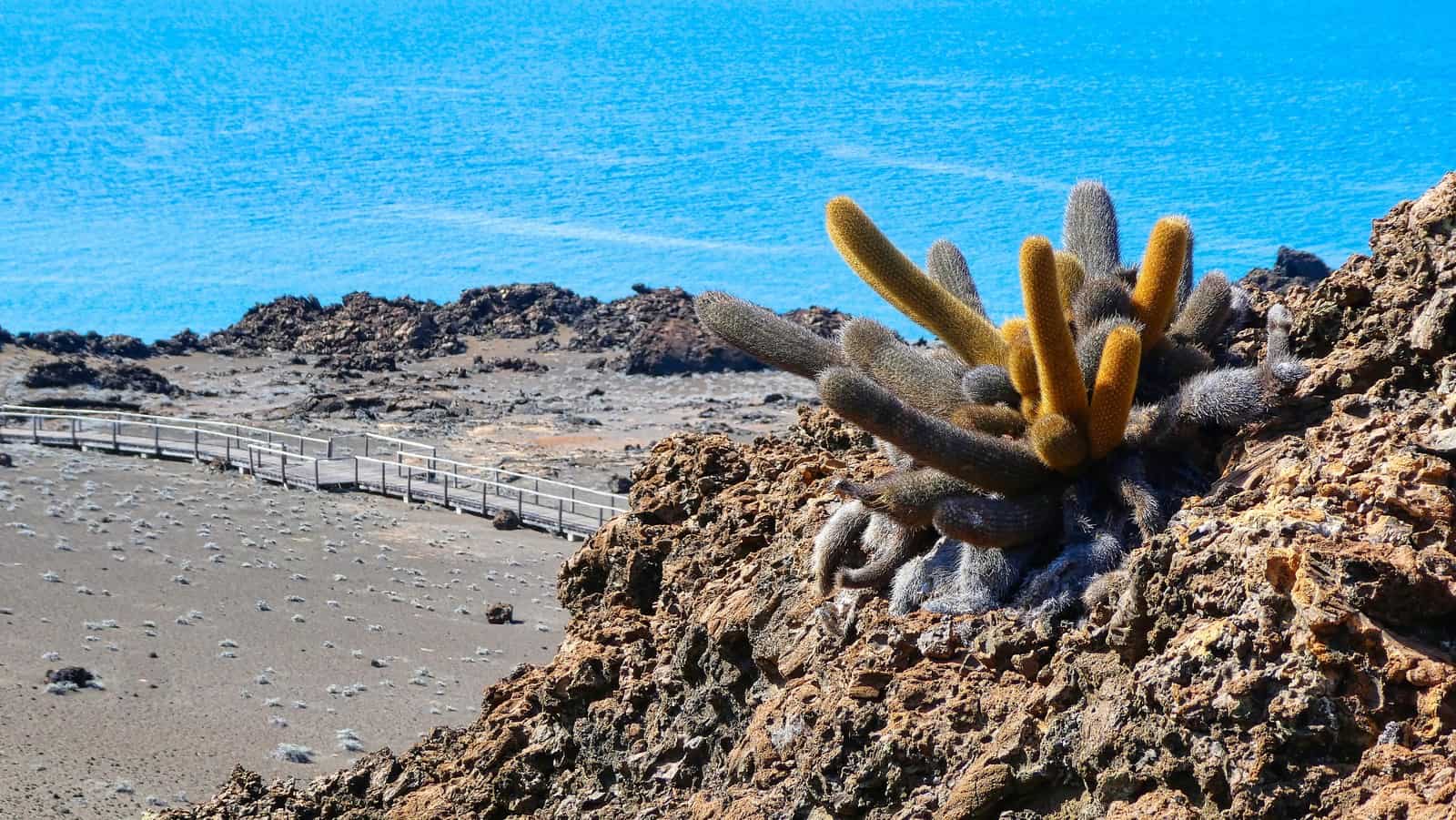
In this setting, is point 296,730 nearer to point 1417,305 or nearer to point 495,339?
point 1417,305

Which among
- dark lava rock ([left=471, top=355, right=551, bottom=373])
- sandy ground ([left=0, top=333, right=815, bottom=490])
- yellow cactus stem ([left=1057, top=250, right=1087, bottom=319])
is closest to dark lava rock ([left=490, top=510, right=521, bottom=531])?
sandy ground ([left=0, top=333, right=815, bottom=490])

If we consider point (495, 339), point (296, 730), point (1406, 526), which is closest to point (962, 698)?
point (1406, 526)

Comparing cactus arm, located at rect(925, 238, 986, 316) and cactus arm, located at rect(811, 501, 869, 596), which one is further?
cactus arm, located at rect(925, 238, 986, 316)

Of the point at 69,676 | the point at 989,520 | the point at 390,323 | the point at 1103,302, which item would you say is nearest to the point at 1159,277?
the point at 1103,302

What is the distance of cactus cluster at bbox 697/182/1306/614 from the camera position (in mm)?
3979

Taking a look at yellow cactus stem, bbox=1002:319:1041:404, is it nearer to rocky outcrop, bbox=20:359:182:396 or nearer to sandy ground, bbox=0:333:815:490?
sandy ground, bbox=0:333:815:490

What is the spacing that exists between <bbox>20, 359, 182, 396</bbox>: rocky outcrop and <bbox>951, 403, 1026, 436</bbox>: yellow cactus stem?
120ft

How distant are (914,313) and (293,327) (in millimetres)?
45796

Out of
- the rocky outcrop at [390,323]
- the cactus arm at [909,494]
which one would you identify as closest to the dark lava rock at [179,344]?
the rocky outcrop at [390,323]

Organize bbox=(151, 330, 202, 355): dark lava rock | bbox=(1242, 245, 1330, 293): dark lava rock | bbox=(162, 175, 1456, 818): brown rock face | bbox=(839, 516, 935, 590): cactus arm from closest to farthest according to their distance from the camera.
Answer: bbox=(162, 175, 1456, 818): brown rock face
bbox=(839, 516, 935, 590): cactus arm
bbox=(1242, 245, 1330, 293): dark lava rock
bbox=(151, 330, 202, 355): dark lava rock

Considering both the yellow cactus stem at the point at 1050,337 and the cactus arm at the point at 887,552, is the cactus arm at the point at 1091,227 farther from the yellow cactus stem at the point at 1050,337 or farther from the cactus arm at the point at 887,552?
the cactus arm at the point at 887,552

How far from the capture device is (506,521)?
958 inches

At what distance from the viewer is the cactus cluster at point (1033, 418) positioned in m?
3.98

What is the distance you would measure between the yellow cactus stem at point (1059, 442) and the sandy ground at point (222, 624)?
7975mm
